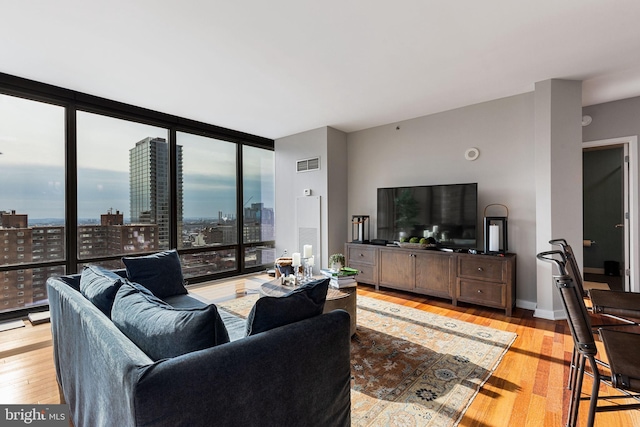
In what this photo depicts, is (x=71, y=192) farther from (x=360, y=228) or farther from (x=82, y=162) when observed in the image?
(x=360, y=228)

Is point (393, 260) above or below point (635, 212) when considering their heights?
below

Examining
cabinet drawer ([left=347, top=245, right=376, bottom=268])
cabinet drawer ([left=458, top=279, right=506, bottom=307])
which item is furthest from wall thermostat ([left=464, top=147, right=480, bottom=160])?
cabinet drawer ([left=347, top=245, right=376, bottom=268])

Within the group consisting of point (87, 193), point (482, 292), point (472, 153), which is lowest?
point (482, 292)

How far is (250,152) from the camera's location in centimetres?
564

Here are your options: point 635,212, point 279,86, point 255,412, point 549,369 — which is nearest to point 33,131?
point 279,86

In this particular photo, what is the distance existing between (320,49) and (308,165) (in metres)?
2.69

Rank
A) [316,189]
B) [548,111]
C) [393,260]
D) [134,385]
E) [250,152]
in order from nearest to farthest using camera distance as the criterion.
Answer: [134,385] → [548,111] → [393,260] → [316,189] → [250,152]

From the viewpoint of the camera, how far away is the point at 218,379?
0.93m

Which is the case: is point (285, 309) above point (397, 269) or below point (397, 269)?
above

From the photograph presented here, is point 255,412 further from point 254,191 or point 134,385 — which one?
point 254,191

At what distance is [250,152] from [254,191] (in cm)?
74

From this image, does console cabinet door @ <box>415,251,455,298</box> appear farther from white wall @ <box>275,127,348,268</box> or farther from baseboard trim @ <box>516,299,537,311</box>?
white wall @ <box>275,127,348,268</box>

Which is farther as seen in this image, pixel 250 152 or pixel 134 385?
pixel 250 152

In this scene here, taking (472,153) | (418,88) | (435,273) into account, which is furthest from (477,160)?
(435,273)
